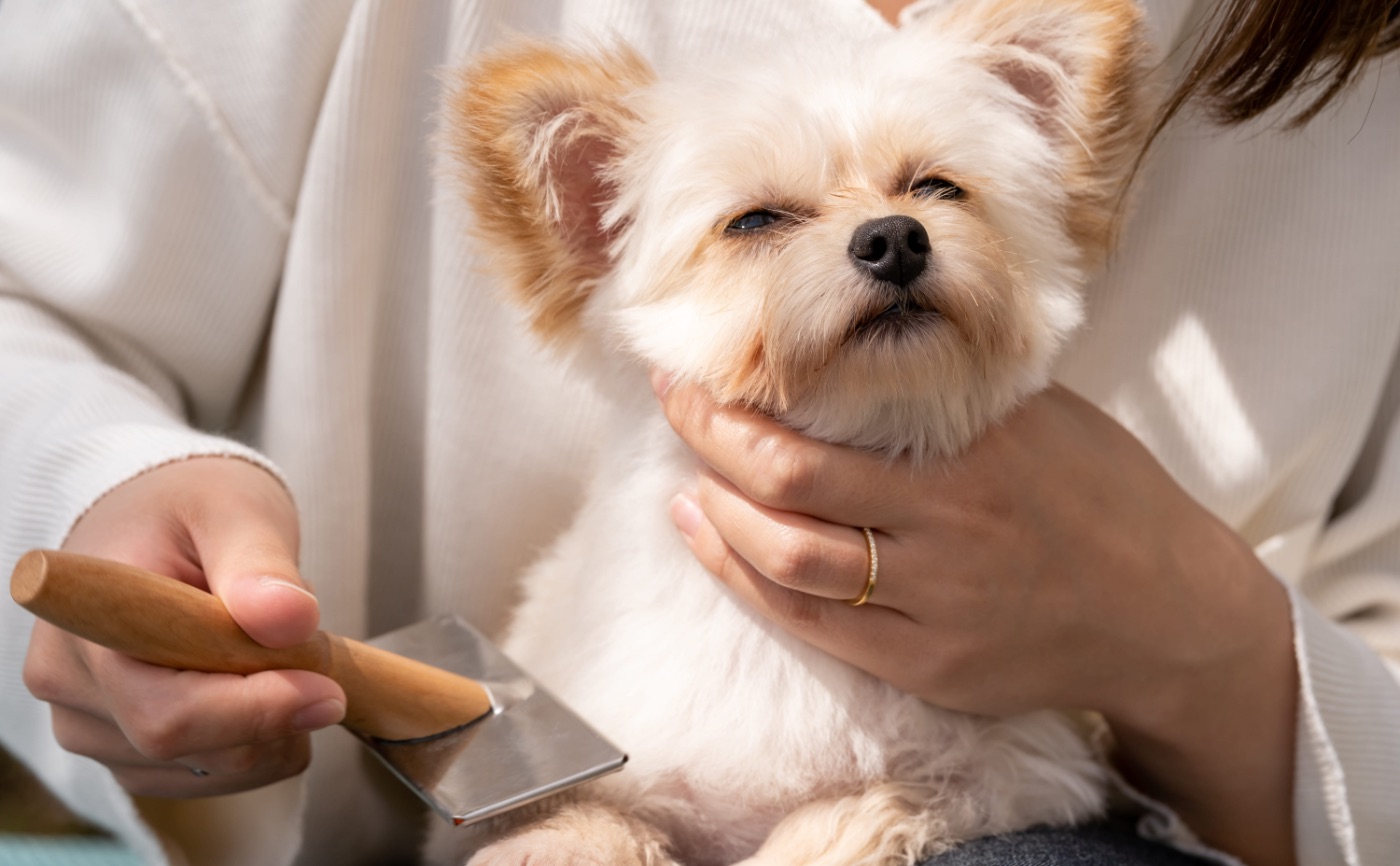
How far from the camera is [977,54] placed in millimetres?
1026

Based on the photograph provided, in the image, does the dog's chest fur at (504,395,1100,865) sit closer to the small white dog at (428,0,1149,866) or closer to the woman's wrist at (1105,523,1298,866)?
the small white dog at (428,0,1149,866)

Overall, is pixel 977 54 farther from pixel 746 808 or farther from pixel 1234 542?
pixel 746 808

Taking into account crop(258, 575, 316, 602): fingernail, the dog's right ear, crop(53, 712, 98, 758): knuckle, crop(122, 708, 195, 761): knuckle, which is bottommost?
crop(53, 712, 98, 758): knuckle

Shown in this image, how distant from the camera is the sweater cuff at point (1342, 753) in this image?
1.07 meters

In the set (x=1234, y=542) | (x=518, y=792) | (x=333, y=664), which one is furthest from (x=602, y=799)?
(x=1234, y=542)

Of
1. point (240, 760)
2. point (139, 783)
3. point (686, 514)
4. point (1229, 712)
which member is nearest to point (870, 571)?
point (686, 514)

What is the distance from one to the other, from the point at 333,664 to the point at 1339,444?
44.3 inches

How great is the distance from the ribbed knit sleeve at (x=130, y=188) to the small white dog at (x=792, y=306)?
1.22 ft

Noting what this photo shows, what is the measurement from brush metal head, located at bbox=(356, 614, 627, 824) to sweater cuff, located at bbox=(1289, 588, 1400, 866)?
71 cm

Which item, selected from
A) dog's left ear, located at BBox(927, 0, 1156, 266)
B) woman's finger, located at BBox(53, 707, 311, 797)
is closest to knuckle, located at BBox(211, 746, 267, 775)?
woman's finger, located at BBox(53, 707, 311, 797)

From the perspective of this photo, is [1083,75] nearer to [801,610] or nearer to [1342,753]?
[801,610]

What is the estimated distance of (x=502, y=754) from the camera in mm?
920

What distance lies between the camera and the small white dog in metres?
0.85

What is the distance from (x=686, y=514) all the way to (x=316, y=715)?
36 cm
